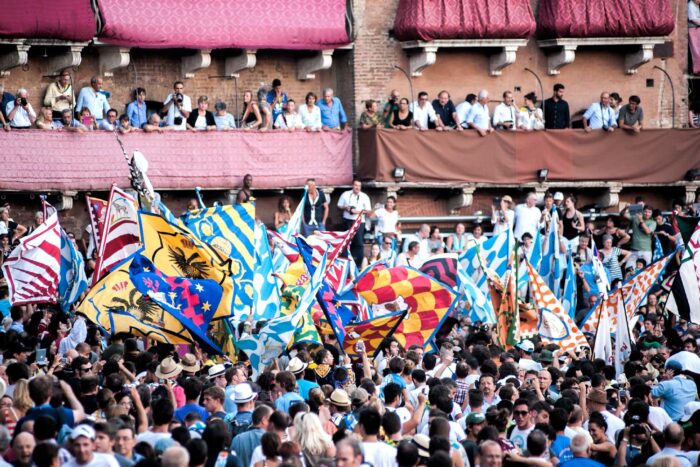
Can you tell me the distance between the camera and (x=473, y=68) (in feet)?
104

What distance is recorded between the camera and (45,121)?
27.5 metres

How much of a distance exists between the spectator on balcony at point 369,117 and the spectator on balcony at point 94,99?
4981 millimetres

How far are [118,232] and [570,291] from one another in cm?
769

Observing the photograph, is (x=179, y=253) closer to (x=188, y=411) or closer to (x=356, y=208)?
(x=188, y=411)

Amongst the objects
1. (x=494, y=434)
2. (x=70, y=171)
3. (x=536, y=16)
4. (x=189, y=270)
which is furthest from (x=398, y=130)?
(x=494, y=434)

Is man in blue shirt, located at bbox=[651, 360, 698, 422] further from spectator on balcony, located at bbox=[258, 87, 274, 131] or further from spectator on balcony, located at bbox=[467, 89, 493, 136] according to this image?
spectator on balcony, located at bbox=[467, 89, 493, 136]

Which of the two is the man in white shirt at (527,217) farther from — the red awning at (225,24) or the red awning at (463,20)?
the red awning at (225,24)

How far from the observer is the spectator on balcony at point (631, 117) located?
31.8 m

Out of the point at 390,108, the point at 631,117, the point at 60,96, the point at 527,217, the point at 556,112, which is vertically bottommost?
the point at 527,217

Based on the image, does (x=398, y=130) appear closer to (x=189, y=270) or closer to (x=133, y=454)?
(x=189, y=270)

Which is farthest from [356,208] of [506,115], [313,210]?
[506,115]

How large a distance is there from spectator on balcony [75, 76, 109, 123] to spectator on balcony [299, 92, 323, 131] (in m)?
3.81

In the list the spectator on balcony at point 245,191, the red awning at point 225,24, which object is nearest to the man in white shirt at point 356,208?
the spectator on balcony at point 245,191

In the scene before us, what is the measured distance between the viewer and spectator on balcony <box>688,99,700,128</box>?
33.5m
